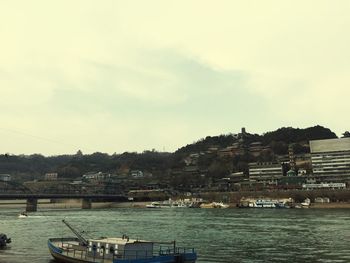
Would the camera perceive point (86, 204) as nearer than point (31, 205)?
No

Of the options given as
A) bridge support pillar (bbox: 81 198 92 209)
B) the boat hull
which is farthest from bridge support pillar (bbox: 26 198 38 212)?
the boat hull

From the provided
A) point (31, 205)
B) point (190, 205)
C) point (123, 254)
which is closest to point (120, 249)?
point (123, 254)

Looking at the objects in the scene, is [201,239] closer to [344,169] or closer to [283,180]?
[283,180]

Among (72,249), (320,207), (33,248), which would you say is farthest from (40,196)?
(72,249)

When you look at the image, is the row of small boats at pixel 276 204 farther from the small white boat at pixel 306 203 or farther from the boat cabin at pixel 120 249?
the boat cabin at pixel 120 249

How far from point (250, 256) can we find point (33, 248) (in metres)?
25.2

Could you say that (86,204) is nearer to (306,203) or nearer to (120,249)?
(306,203)

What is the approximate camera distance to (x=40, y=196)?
509ft

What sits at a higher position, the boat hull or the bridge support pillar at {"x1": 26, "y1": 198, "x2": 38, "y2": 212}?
the bridge support pillar at {"x1": 26, "y1": 198, "x2": 38, "y2": 212}

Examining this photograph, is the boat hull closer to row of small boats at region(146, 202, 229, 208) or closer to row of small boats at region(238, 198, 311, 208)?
row of small boats at region(238, 198, 311, 208)

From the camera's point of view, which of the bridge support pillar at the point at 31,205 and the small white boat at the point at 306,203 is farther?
the bridge support pillar at the point at 31,205

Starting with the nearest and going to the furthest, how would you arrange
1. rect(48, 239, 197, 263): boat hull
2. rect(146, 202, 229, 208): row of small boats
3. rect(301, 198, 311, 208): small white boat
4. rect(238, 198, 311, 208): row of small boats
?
1. rect(48, 239, 197, 263): boat hull
2. rect(301, 198, 311, 208): small white boat
3. rect(238, 198, 311, 208): row of small boats
4. rect(146, 202, 229, 208): row of small boats

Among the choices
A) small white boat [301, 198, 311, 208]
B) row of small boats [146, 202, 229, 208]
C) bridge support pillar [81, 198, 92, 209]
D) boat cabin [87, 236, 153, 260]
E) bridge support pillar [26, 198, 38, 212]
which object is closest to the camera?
boat cabin [87, 236, 153, 260]

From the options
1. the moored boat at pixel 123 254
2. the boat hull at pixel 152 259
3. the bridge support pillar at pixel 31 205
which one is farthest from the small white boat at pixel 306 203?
the boat hull at pixel 152 259
